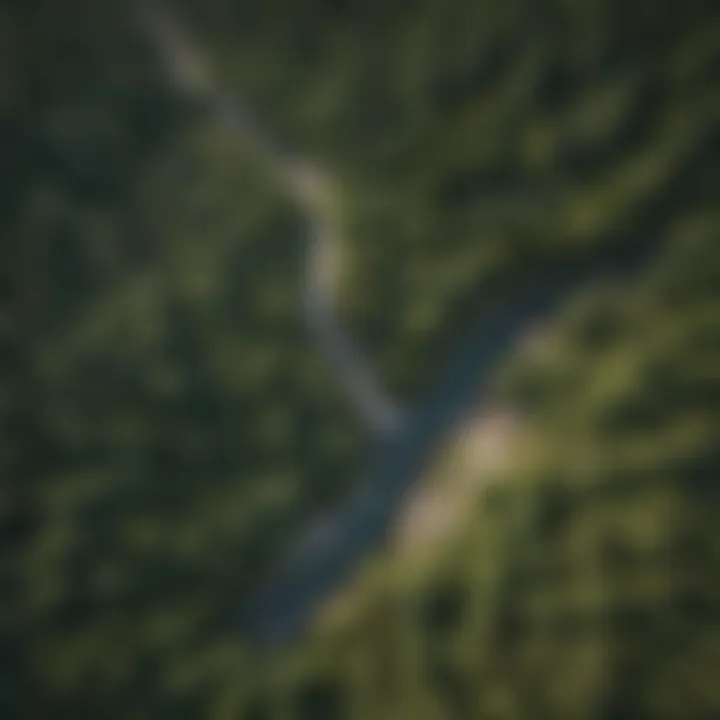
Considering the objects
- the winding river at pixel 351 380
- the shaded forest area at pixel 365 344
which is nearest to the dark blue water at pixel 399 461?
the winding river at pixel 351 380

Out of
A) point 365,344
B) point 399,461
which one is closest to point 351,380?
point 365,344

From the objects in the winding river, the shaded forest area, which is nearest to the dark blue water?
the winding river

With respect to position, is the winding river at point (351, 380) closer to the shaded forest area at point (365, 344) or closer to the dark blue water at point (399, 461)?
the dark blue water at point (399, 461)

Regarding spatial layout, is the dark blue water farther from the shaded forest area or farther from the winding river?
the shaded forest area

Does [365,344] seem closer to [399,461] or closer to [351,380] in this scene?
[351,380]

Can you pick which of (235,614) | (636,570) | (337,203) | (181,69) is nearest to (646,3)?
(337,203)

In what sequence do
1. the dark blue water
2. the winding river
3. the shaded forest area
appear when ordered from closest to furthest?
1. the shaded forest area
2. the dark blue water
3. the winding river
